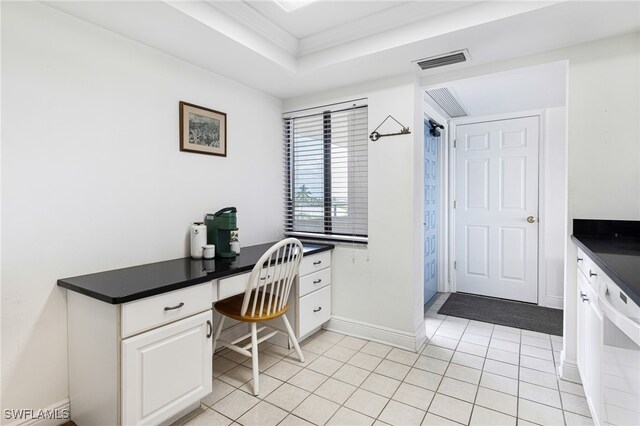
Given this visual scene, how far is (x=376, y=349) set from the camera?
8.48 feet

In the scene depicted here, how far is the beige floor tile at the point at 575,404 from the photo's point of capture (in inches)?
70.1

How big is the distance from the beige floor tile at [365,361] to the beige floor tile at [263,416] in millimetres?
716

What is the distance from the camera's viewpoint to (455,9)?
190cm

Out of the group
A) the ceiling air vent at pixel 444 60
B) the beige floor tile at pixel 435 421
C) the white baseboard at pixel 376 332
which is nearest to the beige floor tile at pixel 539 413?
the beige floor tile at pixel 435 421

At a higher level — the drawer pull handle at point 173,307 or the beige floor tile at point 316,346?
the drawer pull handle at point 173,307

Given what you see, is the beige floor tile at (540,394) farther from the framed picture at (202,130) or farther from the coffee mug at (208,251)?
the framed picture at (202,130)

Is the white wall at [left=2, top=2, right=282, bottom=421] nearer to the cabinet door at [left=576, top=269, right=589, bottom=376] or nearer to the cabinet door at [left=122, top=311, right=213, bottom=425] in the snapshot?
the cabinet door at [left=122, top=311, right=213, bottom=425]

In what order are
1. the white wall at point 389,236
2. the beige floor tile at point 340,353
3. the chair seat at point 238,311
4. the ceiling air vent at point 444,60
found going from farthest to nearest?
the white wall at point 389,236, the beige floor tile at point 340,353, the ceiling air vent at point 444,60, the chair seat at point 238,311

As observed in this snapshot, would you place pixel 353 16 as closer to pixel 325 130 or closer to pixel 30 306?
pixel 325 130

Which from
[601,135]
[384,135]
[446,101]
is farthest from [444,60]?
[446,101]

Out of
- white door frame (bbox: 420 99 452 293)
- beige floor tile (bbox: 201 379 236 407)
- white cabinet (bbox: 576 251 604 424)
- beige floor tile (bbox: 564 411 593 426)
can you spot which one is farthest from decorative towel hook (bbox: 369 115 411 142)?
beige floor tile (bbox: 201 379 236 407)

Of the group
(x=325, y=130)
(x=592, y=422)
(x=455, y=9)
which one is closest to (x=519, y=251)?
(x=592, y=422)

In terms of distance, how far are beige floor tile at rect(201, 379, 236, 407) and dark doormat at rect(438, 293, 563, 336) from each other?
7.52 feet
